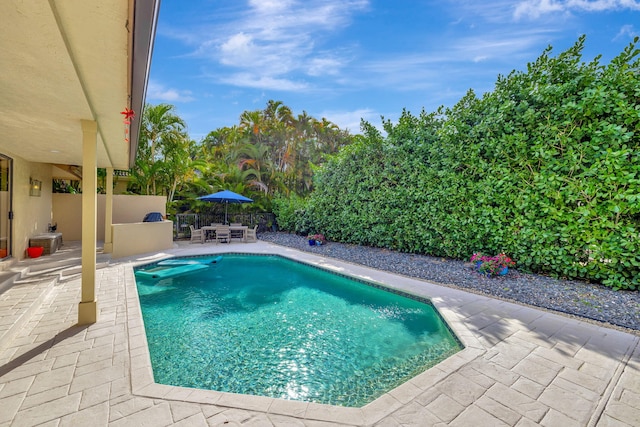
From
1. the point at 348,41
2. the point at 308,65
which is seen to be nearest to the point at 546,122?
the point at 348,41

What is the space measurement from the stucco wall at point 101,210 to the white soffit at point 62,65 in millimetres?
9123

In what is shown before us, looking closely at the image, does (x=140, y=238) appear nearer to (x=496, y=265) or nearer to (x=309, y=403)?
(x=309, y=403)

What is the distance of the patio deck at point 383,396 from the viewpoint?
247cm

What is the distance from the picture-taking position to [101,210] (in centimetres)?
1349

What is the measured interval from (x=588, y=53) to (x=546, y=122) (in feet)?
5.44

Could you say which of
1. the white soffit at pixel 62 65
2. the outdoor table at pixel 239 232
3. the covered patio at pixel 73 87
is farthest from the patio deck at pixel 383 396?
the outdoor table at pixel 239 232

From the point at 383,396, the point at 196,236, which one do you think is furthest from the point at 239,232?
the point at 383,396

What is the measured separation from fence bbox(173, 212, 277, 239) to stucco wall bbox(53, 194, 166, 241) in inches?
42.0

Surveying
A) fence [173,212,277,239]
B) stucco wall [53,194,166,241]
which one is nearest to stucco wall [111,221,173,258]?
fence [173,212,277,239]

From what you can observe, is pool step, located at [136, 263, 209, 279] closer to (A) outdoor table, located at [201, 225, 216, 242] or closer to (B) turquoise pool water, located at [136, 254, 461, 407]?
(B) turquoise pool water, located at [136, 254, 461, 407]

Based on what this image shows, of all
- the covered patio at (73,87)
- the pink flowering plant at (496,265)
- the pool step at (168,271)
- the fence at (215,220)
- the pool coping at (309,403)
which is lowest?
the pool coping at (309,403)

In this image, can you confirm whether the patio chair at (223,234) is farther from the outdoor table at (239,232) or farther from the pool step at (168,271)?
the pool step at (168,271)

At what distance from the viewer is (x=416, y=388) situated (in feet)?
9.67

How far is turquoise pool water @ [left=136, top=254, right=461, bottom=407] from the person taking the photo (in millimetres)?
3471
